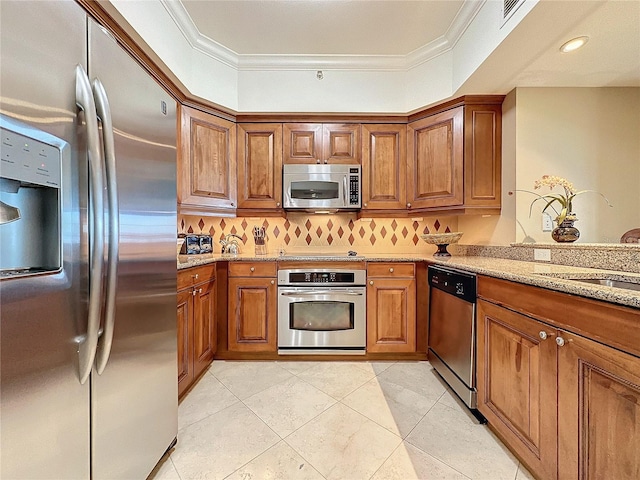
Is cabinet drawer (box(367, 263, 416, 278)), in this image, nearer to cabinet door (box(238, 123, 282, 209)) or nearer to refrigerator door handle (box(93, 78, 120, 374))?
cabinet door (box(238, 123, 282, 209))

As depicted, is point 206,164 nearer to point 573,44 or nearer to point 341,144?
point 341,144

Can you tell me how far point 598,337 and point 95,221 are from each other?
5.17 feet

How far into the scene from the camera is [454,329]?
1.89 metres

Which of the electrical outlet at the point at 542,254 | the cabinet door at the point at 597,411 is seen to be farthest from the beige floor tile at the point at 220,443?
the electrical outlet at the point at 542,254

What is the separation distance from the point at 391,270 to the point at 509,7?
182cm

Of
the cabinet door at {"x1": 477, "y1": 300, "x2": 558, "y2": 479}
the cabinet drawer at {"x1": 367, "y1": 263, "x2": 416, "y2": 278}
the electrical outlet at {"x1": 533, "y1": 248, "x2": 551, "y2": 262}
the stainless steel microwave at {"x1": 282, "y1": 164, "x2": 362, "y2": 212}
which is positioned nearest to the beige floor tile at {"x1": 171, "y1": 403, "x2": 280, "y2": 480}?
the cabinet door at {"x1": 477, "y1": 300, "x2": 558, "y2": 479}

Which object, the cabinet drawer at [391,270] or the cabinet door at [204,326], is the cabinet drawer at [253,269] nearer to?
the cabinet door at [204,326]

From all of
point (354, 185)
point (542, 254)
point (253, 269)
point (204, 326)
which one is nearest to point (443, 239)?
point (542, 254)

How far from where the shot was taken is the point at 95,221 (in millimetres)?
816

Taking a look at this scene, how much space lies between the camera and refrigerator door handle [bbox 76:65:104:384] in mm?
791

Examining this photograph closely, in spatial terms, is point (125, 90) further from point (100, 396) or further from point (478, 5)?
point (478, 5)

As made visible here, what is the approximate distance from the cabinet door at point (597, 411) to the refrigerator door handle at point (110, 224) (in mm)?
1540

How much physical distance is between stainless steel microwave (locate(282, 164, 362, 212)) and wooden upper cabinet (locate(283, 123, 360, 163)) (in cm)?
10

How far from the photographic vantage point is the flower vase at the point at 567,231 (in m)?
1.92
